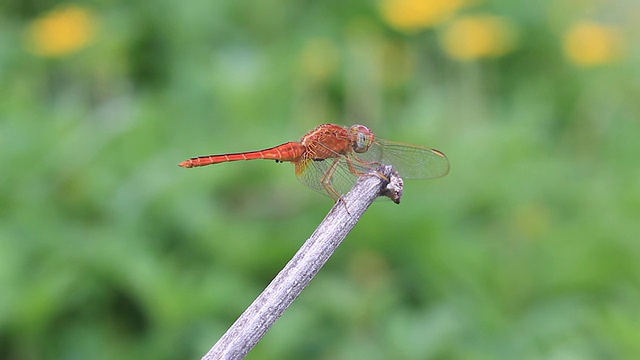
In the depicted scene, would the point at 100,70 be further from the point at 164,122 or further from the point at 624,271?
the point at 624,271

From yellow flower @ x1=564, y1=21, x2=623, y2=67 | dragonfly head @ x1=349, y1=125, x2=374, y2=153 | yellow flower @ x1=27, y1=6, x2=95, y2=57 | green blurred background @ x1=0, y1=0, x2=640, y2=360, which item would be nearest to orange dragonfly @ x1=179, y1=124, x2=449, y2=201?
dragonfly head @ x1=349, y1=125, x2=374, y2=153

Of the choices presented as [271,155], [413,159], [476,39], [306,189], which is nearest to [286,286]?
[271,155]

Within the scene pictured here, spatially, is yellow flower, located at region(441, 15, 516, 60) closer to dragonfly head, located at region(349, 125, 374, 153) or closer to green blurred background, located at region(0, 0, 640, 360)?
green blurred background, located at region(0, 0, 640, 360)

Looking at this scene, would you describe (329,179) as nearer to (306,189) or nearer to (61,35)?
(306,189)

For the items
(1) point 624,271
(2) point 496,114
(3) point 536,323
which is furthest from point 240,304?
(2) point 496,114

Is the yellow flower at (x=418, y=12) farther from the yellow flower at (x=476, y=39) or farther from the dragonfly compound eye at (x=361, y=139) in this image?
the dragonfly compound eye at (x=361, y=139)

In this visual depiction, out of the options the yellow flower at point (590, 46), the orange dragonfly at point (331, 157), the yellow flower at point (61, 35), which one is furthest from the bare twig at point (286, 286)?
the yellow flower at point (590, 46)
